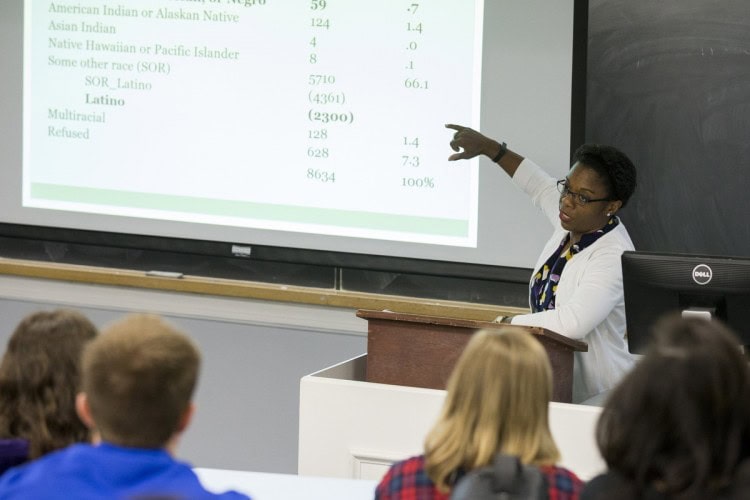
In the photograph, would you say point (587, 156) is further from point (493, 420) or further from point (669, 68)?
point (493, 420)

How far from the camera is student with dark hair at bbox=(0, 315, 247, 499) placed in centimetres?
142

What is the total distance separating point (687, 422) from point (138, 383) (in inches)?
28.7

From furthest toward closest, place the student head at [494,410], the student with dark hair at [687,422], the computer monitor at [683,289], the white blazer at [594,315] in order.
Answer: the white blazer at [594,315], the computer monitor at [683,289], the student head at [494,410], the student with dark hair at [687,422]

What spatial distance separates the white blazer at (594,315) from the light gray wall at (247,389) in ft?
4.03

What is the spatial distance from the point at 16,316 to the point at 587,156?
2523mm

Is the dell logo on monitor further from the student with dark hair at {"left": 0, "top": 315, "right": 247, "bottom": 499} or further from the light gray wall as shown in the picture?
the light gray wall

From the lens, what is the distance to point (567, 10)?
355cm

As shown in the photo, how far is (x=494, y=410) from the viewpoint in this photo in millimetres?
1624

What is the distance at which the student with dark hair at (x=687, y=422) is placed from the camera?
1317mm

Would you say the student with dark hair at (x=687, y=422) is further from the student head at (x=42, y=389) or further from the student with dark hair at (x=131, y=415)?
the student head at (x=42, y=389)

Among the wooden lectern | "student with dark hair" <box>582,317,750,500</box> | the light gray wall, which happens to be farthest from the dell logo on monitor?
the light gray wall

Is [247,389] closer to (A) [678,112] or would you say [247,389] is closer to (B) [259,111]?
(B) [259,111]

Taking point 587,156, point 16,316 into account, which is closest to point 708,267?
point 587,156

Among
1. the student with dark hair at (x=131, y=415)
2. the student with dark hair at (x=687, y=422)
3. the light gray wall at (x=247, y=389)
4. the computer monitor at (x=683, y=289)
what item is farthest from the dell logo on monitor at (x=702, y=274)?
the light gray wall at (x=247, y=389)
